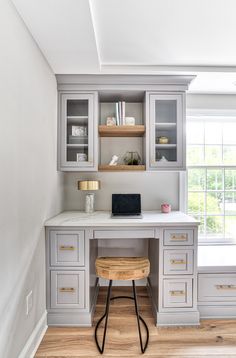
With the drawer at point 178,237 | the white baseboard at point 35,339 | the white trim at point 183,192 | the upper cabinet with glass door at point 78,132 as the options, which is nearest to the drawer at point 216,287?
the drawer at point 178,237

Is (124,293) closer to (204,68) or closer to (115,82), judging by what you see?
(115,82)

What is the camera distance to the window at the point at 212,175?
2.81 meters

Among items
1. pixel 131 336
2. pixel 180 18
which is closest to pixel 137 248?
pixel 131 336

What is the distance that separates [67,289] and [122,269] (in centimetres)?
66

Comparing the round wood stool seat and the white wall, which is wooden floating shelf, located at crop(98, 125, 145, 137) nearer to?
the white wall

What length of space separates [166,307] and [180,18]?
2.29 m

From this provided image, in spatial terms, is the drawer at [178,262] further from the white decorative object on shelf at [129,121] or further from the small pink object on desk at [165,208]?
the white decorative object on shelf at [129,121]

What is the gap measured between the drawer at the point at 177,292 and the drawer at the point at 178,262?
79mm

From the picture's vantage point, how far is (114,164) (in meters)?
2.48

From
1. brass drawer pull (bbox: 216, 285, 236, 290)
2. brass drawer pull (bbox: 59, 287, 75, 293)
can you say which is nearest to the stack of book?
brass drawer pull (bbox: 59, 287, 75, 293)

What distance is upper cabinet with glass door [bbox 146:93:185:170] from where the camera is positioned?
7.75 feet

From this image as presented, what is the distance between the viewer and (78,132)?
2387mm

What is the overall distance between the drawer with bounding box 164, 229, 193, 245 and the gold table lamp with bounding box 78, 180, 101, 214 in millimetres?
900

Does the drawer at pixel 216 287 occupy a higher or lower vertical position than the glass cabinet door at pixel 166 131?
lower
